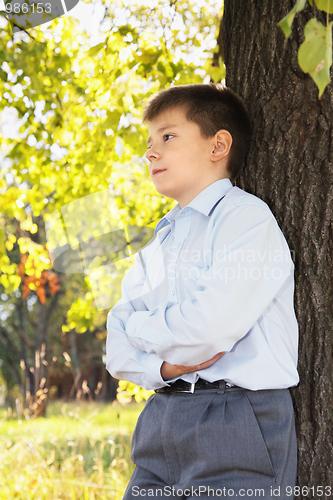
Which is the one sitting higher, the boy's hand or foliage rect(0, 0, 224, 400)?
foliage rect(0, 0, 224, 400)

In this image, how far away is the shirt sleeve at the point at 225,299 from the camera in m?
1.28

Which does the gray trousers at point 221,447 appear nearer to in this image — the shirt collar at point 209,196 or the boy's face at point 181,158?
the shirt collar at point 209,196

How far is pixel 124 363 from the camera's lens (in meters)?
1.53

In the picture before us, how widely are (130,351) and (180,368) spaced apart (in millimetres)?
238

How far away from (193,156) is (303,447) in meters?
1.09

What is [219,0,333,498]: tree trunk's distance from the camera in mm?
1566

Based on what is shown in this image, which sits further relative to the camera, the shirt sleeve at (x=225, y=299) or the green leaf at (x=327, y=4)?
the shirt sleeve at (x=225, y=299)

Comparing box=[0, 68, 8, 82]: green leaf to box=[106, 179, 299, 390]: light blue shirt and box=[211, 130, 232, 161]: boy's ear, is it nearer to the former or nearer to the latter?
box=[211, 130, 232, 161]: boy's ear

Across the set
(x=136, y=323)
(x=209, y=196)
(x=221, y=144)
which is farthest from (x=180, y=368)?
(x=221, y=144)

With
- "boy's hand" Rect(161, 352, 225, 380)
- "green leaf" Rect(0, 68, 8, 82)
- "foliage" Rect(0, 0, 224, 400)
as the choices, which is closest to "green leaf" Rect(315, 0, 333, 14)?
"boy's hand" Rect(161, 352, 225, 380)

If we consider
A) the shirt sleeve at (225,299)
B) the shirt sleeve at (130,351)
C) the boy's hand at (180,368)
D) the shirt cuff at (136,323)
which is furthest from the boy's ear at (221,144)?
the boy's hand at (180,368)

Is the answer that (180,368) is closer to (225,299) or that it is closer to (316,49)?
(225,299)

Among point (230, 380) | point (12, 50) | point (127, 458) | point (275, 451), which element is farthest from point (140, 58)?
point (127, 458)

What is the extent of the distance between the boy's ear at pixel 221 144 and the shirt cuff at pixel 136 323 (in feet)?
2.14
